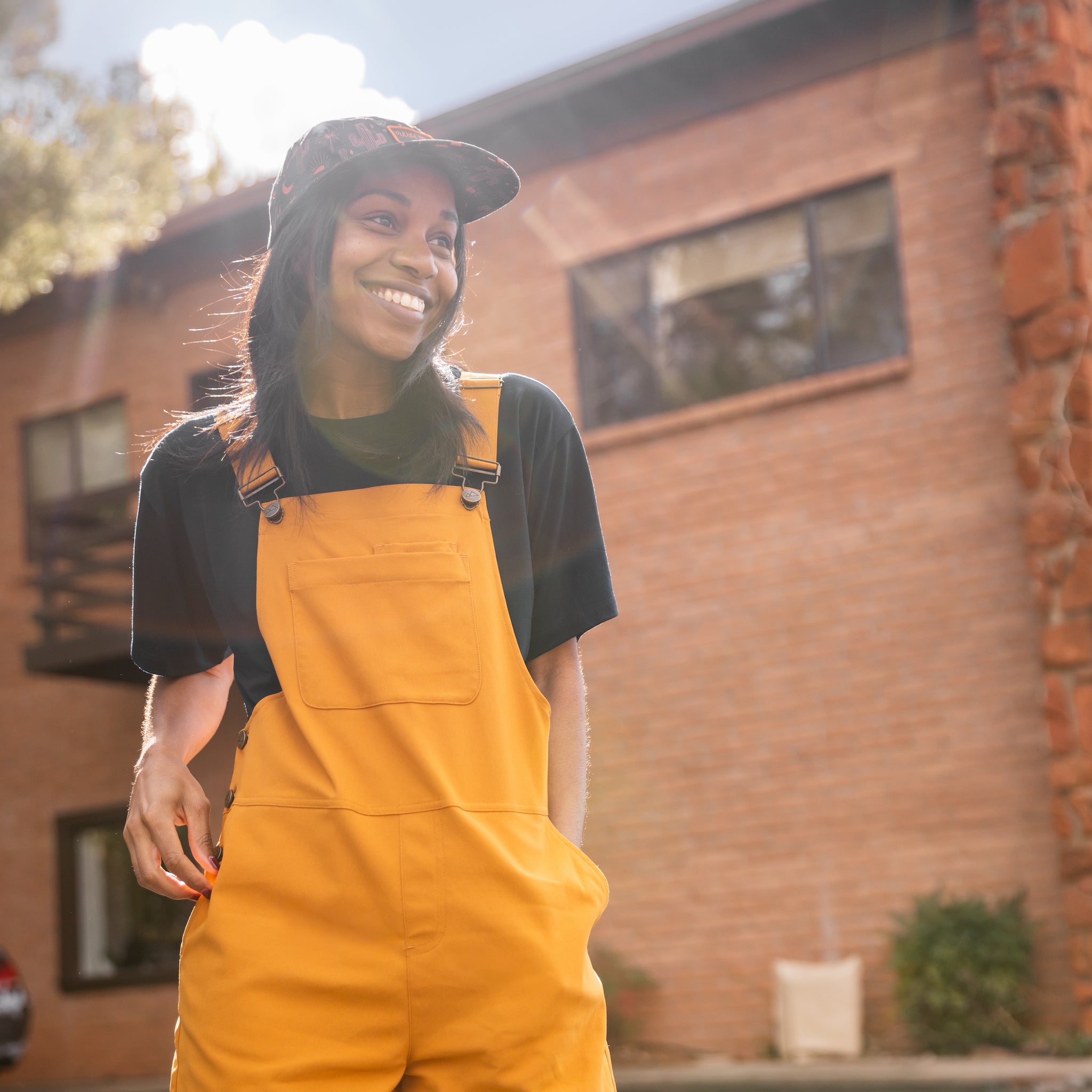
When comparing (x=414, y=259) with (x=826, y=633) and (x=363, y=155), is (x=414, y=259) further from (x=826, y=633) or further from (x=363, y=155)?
(x=826, y=633)

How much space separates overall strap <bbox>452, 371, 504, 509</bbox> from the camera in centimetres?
198

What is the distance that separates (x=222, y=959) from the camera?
70.0 inches

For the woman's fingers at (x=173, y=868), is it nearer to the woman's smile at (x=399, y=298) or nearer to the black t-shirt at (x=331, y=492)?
the black t-shirt at (x=331, y=492)

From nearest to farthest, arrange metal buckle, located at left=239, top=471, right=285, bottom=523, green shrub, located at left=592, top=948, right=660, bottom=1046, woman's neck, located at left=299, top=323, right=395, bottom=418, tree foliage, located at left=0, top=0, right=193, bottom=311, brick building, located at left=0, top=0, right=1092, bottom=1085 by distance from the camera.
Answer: metal buckle, located at left=239, top=471, right=285, bottom=523, woman's neck, located at left=299, top=323, right=395, bottom=418, brick building, located at left=0, top=0, right=1092, bottom=1085, green shrub, located at left=592, top=948, right=660, bottom=1046, tree foliage, located at left=0, top=0, right=193, bottom=311

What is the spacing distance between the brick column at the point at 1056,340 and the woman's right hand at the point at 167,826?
776cm

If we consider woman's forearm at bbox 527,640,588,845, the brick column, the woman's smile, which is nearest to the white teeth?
the woman's smile

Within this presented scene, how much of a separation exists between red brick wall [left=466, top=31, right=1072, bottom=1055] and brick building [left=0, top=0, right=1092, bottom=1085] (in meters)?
0.02

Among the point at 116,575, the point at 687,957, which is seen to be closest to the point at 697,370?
the point at 687,957

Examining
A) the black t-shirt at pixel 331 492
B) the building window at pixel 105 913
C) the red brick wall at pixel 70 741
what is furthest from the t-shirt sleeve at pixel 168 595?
the building window at pixel 105 913

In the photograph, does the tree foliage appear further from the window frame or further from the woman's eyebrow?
the woman's eyebrow

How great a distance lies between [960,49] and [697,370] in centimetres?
295

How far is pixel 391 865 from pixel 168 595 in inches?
22.9

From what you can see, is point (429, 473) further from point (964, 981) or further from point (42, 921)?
point (42, 921)

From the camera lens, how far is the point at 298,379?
2.11 metres
